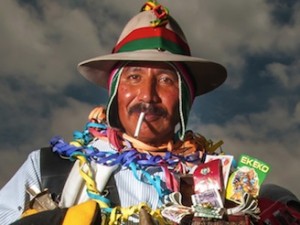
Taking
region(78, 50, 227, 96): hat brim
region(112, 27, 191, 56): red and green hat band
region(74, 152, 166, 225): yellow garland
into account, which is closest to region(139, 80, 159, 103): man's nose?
region(78, 50, 227, 96): hat brim

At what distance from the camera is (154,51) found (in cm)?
274

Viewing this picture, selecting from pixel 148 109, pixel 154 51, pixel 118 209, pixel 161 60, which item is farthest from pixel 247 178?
pixel 154 51

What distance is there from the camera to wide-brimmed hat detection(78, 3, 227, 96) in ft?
8.94

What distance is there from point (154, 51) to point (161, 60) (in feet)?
0.34

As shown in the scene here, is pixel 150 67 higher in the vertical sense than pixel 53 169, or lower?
higher

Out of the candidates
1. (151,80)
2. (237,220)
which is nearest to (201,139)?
(151,80)

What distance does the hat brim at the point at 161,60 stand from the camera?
2684 mm

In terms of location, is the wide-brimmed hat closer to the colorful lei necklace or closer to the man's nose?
the man's nose

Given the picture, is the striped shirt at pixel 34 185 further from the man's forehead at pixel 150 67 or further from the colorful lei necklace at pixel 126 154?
the man's forehead at pixel 150 67

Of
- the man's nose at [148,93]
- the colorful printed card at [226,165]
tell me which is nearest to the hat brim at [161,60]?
the man's nose at [148,93]

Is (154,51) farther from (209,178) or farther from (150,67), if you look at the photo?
(209,178)

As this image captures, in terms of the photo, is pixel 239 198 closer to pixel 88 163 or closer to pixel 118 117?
pixel 88 163

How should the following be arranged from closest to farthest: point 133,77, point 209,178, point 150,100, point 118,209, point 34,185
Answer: point 209,178 < point 118,209 < point 34,185 < point 150,100 < point 133,77

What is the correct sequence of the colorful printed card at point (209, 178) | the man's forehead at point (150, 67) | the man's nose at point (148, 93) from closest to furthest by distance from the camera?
1. the colorful printed card at point (209, 178)
2. the man's nose at point (148, 93)
3. the man's forehead at point (150, 67)
